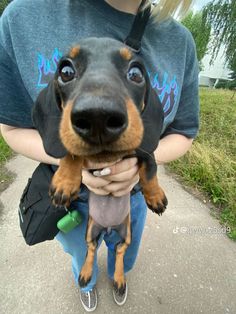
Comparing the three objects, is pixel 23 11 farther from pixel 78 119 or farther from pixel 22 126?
pixel 78 119

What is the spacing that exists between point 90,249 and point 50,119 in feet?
3.12

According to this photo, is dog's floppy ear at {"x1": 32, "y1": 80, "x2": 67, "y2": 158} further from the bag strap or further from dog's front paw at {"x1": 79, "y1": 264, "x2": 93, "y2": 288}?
dog's front paw at {"x1": 79, "y1": 264, "x2": 93, "y2": 288}

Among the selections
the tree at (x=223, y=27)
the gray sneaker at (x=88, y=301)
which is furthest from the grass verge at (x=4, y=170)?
the tree at (x=223, y=27)

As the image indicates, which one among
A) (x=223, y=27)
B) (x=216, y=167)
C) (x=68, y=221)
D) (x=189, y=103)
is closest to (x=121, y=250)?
(x=68, y=221)

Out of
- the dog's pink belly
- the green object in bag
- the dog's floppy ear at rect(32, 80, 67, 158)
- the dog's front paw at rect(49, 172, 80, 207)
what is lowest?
the green object in bag

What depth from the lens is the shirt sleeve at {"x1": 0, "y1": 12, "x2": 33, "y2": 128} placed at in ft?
3.90

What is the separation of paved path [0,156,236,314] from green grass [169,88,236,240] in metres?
0.29

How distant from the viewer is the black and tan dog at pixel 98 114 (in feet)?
2.52

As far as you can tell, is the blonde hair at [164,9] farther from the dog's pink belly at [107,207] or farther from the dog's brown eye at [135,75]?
the dog's pink belly at [107,207]

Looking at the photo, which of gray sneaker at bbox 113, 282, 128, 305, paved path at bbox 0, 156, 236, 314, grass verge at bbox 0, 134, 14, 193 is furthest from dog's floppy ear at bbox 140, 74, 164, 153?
grass verge at bbox 0, 134, 14, 193

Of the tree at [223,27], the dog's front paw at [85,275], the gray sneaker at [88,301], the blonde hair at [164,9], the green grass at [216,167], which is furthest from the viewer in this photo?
the tree at [223,27]

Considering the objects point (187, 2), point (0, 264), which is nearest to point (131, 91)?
point (187, 2)

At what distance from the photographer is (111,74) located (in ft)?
3.05

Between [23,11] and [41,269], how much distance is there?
2.04 meters
